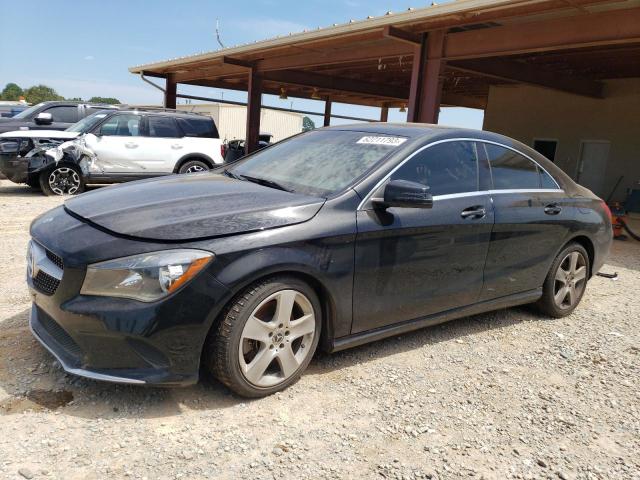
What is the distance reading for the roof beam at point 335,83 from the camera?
14781 millimetres

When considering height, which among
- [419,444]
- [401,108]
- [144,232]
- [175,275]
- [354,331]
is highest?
[401,108]

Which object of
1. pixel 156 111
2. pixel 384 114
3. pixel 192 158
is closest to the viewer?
pixel 156 111

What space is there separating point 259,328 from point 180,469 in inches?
30.9

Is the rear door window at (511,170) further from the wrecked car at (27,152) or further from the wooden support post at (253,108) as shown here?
the wooden support post at (253,108)

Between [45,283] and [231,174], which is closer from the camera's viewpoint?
[45,283]

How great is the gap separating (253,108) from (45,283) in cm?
1280

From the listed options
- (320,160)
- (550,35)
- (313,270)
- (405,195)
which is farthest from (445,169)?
(550,35)

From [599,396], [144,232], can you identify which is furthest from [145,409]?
[599,396]

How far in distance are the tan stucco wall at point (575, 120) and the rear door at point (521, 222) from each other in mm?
11946

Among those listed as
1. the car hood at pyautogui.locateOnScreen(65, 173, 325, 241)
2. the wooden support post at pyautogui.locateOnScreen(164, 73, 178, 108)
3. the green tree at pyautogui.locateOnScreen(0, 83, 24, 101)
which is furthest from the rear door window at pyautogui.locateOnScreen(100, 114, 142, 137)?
the green tree at pyautogui.locateOnScreen(0, 83, 24, 101)

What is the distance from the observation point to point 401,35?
8.90m

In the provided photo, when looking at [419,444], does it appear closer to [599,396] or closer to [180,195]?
[599,396]

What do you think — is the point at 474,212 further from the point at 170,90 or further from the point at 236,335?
the point at 170,90

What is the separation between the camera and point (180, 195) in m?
3.09
